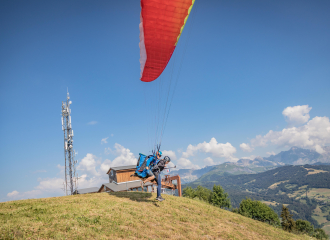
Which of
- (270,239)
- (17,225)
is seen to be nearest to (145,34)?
(17,225)

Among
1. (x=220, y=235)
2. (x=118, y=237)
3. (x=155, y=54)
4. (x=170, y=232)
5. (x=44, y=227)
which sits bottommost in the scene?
(x=220, y=235)

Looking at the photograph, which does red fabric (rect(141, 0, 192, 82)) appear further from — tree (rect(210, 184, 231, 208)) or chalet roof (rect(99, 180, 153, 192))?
tree (rect(210, 184, 231, 208))

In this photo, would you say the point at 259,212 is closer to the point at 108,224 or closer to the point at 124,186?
the point at 124,186

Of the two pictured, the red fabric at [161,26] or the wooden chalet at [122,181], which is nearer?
the red fabric at [161,26]

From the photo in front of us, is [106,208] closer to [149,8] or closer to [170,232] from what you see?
[170,232]

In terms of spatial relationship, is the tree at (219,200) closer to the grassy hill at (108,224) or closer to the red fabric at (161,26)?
the grassy hill at (108,224)

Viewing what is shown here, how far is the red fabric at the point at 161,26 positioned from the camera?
30.0 ft

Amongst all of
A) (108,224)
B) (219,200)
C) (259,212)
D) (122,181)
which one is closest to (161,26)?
(108,224)

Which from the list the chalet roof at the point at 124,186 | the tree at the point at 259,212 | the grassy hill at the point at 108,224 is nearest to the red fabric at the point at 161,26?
the grassy hill at the point at 108,224

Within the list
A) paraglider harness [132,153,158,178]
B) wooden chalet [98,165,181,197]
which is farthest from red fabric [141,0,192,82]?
wooden chalet [98,165,181,197]

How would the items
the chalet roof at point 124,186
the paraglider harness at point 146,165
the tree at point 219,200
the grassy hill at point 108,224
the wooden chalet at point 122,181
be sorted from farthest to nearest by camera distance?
the tree at point 219,200 < the wooden chalet at point 122,181 < the chalet roof at point 124,186 < the paraglider harness at point 146,165 < the grassy hill at point 108,224

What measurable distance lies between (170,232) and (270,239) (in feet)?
23.7

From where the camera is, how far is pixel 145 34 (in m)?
9.96

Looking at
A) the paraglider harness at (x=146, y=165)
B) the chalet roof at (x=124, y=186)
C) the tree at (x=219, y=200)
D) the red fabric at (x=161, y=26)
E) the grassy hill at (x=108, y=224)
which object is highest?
the red fabric at (x=161, y=26)
